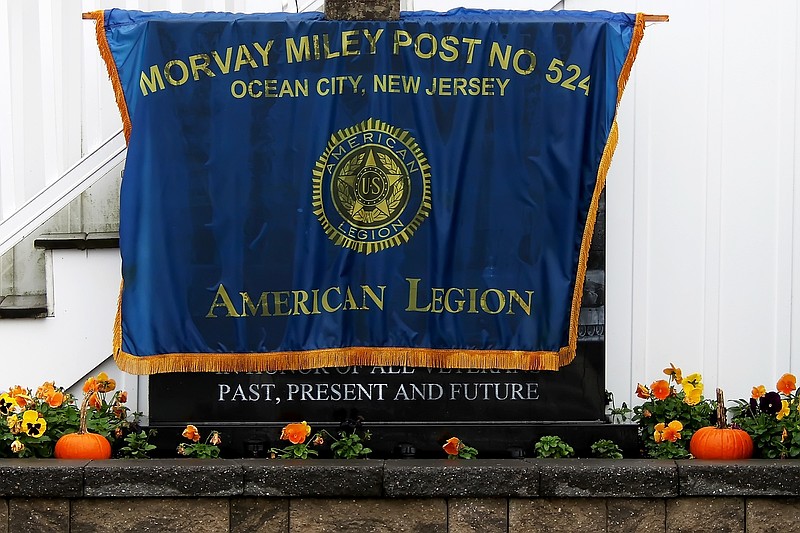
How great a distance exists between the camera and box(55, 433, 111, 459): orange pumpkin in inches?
236

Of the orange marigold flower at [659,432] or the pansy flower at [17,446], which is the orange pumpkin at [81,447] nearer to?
the pansy flower at [17,446]

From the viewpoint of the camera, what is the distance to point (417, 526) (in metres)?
5.80

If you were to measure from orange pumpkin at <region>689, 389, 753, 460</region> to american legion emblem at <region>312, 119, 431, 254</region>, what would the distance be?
186 cm

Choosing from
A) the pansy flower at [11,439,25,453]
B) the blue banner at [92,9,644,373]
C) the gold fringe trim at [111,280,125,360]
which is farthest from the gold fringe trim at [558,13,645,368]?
the pansy flower at [11,439,25,453]

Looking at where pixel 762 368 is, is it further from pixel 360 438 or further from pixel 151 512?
pixel 151 512

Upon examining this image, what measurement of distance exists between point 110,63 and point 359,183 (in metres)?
1.44

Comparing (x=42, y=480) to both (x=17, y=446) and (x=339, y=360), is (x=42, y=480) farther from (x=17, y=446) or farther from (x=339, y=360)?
(x=339, y=360)

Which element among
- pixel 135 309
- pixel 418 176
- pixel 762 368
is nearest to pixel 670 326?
pixel 762 368

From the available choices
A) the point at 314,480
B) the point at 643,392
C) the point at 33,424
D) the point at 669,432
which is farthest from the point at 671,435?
the point at 33,424

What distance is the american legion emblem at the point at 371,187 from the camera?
6.11 m

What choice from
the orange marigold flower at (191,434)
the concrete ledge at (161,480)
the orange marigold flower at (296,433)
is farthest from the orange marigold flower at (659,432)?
the orange marigold flower at (191,434)

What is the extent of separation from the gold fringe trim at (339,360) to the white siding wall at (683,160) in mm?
800

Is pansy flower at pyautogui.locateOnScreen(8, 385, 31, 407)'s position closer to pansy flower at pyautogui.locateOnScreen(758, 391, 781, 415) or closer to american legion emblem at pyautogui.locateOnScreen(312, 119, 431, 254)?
american legion emblem at pyautogui.locateOnScreen(312, 119, 431, 254)

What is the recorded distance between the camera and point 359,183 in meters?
6.11
